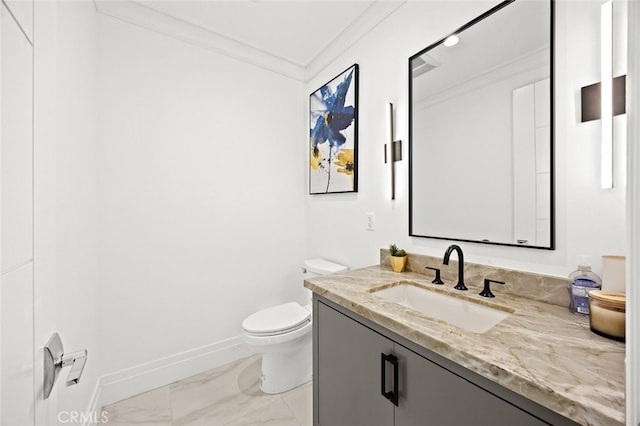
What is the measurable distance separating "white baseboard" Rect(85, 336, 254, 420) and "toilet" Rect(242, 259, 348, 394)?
17.2 inches

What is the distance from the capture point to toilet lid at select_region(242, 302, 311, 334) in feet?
5.68

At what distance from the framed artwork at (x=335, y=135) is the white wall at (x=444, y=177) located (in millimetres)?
74

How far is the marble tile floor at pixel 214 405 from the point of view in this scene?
1586 mm

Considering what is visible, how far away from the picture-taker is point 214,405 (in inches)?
67.1

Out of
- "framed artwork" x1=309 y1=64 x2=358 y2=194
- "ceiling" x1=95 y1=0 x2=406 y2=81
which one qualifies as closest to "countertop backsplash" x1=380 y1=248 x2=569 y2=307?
"framed artwork" x1=309 y1=64 x2=358 y2=194

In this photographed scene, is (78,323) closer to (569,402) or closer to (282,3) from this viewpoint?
(569,402)

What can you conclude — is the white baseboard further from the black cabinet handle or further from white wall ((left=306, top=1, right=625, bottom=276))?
the black cabinet handle

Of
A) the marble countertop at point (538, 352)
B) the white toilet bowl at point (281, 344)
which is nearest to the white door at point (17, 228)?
the marble countertop at point (538, 352)

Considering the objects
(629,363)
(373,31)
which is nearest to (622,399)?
(629,363)

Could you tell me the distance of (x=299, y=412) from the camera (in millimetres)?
1656

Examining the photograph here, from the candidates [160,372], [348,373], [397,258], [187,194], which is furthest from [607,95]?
[160,372]

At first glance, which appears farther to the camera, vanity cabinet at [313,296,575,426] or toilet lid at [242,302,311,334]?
toilet lid at [242,302,311,334]

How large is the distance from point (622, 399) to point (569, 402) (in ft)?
0.30

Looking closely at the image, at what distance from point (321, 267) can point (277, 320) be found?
0.50 m
